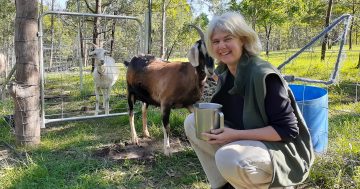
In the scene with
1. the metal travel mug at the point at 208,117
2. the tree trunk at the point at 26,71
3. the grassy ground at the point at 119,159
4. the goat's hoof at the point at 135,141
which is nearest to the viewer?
the metal travel mug at the point at 208,117

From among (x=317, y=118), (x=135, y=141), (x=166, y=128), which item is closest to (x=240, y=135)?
(x=317, y=118)

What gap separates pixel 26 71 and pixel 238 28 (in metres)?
3.18

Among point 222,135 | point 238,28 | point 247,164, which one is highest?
point 238,28

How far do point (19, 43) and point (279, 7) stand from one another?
2055 centimetres

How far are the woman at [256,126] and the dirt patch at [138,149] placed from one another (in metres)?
2.04

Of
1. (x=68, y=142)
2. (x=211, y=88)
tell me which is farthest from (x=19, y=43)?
(x=211, y=88)

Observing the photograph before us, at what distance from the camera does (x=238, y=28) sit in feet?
7.41

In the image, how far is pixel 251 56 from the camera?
233 cm

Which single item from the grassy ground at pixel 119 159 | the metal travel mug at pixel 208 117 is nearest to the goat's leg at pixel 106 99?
the grassy ground at pixel 119 159

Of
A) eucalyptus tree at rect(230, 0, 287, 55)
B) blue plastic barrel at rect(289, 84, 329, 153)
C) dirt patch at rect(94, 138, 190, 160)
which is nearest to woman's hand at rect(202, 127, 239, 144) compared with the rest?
blue plastic barrel at rect(289, 84, 329, 153)

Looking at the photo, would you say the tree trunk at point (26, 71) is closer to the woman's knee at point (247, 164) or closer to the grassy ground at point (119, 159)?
the grassy ground at point (119, 159)

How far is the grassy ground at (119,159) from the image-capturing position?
3.33 metres

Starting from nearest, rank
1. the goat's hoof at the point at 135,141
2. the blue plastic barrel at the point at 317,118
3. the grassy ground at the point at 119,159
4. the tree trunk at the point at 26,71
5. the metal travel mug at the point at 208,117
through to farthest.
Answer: the metal travel mug at the point at 208,117 → the grassy ground at the point at 119,159 → the blue plastic barrel at the point at 317,118 → the tree trunk at the point at 26,71 → the goat's hoof at the point at 135,141

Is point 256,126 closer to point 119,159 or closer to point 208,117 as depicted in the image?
point 208,117
